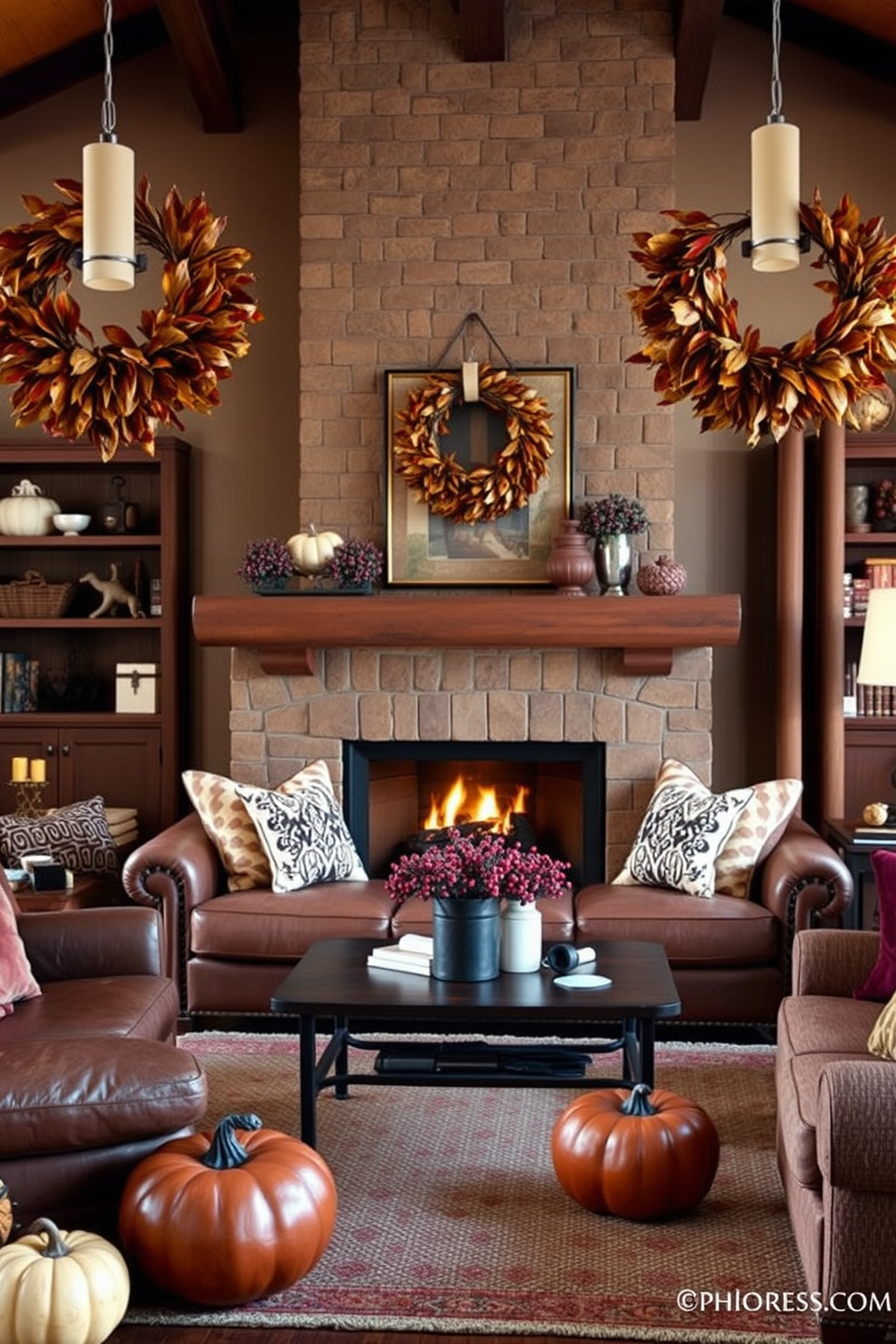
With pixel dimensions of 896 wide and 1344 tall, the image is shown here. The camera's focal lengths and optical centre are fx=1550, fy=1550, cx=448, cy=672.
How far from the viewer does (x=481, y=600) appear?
575 cm

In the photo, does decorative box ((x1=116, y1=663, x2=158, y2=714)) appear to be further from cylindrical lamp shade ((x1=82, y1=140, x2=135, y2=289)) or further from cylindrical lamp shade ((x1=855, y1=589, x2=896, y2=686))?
cylindrical lamp shade ((x1=82, y1=140, x2=135, y2=289))

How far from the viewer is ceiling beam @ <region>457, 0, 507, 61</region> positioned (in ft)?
18.8

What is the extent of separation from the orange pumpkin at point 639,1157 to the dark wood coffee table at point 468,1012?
33 centimetres

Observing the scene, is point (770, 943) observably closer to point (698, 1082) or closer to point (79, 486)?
point (698, 1082)

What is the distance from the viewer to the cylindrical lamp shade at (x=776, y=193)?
2.27 m

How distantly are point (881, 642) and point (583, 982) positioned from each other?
201 centimetres

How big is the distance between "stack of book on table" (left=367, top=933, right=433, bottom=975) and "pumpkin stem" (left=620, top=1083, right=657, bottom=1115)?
0.79 meters

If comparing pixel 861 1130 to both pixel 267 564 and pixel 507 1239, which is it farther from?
pixel 267 564

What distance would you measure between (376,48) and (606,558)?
2219 mm

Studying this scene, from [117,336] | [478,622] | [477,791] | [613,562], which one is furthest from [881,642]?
[117,336]

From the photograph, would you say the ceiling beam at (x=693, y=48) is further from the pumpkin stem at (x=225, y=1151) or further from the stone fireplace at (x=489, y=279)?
the pumpkin stem at (x=225, y=1151)

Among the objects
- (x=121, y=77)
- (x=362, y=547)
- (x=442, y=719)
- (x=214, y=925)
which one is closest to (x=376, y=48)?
(x=121, y=77)

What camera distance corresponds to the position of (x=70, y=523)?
6492mm

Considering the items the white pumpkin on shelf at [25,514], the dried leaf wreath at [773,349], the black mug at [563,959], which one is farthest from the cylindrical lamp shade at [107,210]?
the white pumpkin on shelf at [25,514]
